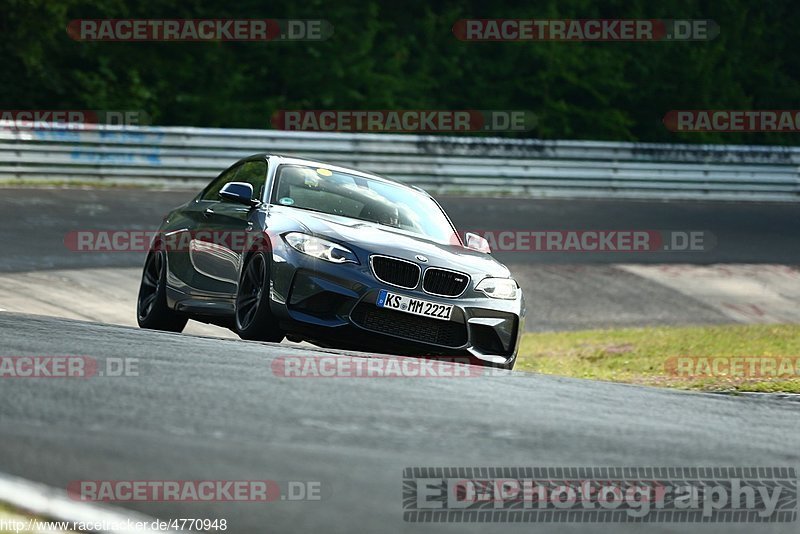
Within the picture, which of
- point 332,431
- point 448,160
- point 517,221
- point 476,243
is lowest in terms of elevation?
point 332,431

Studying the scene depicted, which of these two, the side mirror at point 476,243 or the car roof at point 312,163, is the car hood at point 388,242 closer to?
the side mirror at point 476,243

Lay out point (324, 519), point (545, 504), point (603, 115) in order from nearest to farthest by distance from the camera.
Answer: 1. point (324, 519)
2. point (545, 504)
3. point (603, 115)

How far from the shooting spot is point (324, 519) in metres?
4.04

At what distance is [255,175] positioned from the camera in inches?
410

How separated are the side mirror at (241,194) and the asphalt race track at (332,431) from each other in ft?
8.15

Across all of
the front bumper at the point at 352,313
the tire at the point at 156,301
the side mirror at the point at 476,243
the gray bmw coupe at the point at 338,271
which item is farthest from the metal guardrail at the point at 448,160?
the front bumper at the point at 352,313

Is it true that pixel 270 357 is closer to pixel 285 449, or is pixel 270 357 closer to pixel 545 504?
pixel 285 449

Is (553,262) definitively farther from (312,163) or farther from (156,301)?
(156,301)

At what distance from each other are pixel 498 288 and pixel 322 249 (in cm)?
129

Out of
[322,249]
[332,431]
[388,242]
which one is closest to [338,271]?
[322,249]

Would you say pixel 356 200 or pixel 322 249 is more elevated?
pixel 356 200

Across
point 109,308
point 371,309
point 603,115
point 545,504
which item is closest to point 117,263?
point 109,308

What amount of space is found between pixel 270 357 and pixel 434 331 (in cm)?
195

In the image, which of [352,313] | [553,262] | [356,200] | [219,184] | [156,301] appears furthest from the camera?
[553,262]
